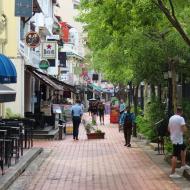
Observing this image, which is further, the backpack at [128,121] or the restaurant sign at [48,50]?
the restaurant sign at [48,50]

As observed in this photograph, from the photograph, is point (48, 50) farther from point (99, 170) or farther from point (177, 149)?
point (177, 149)

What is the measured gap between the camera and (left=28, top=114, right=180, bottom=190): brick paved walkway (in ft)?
46.8

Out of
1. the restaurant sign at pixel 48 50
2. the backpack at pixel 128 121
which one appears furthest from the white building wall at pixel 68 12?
the backpack at pixel 128 121

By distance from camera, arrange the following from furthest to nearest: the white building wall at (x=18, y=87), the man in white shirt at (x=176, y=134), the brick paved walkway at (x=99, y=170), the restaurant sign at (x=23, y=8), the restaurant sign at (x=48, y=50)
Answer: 1. the restaurant sign at (x=48, y=50)
2. the white building wall at (x=18, y=87)
3. the restaurant sign at (x=23, y=8)
4. the man in white shirt at (x=176, y=134)
5. the brick paved walkway at (x=99, y=170)

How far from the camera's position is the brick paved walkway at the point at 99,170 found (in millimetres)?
14266

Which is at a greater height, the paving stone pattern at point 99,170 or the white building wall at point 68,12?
the white building wall at point 68,12

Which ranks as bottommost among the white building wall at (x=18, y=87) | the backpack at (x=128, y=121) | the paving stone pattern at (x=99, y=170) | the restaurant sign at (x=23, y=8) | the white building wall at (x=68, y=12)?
the paving stone pattern at (x=99, y=170)

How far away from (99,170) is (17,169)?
243 cm

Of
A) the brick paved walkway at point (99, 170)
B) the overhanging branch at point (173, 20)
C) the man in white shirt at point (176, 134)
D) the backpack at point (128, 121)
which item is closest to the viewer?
the brick paved walkway at point (99, 170)

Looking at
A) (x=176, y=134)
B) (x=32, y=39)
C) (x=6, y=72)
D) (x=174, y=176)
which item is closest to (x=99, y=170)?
(x=174, y=176)

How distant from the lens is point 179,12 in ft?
65.1

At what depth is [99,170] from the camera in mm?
17219

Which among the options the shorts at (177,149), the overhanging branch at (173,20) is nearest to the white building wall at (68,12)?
the shorts at (177,149)

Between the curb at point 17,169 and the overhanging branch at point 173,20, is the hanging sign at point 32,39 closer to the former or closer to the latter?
the curb at point 17,169
